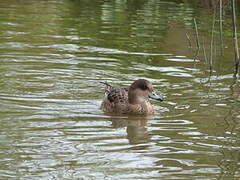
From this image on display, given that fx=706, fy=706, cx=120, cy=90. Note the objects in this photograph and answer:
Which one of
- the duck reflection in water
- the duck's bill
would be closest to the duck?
the duck's bill

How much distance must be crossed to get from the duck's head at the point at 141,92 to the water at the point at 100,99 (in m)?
0.33

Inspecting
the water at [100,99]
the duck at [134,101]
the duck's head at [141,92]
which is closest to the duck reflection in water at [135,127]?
the water at [100,99]

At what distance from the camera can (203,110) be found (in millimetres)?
10883

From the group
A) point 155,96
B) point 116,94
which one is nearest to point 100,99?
point 116,94

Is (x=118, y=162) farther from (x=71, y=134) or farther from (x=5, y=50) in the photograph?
(x=5, y=50)

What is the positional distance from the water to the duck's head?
0.33m

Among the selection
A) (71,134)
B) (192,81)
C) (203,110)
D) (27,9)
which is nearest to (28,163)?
(71,134)

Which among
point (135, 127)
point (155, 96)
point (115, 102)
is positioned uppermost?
point (155, 96)

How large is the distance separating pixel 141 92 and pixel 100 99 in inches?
36.1

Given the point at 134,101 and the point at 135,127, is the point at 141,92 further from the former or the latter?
the point at 135,127

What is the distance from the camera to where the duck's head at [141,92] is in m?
11.0

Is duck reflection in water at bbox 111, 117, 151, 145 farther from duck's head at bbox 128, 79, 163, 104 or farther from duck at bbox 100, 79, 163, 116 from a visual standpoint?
duck's head at bbox 128, 79, 163, 104

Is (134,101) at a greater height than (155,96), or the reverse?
(155,96)

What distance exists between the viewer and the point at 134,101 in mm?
11086
